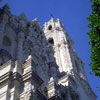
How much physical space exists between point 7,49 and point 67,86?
5.74 metres

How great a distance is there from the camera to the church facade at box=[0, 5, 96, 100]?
11117 millimetres

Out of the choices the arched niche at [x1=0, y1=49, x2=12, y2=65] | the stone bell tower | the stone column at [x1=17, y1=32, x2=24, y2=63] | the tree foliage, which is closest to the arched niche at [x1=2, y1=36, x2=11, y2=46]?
the stone column at [x1=17, y1=32, x2=24, y2=63]

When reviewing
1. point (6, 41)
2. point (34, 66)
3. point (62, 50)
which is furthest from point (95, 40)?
point (62, 50)

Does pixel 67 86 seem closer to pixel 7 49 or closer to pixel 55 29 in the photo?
pixel 7 49

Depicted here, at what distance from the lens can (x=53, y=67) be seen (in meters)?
22.0

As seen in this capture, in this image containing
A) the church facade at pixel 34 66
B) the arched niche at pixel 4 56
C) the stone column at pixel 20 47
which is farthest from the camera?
the stone column at pixel 20 47

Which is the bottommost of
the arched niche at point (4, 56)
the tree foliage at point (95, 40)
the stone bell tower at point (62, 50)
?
the tree foliage at point (95, 40)

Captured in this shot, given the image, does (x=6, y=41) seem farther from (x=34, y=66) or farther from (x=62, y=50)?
(x=62, y=50)

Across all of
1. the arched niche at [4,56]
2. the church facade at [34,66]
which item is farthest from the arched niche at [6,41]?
the arched niche at [4,56]

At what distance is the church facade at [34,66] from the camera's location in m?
11.1

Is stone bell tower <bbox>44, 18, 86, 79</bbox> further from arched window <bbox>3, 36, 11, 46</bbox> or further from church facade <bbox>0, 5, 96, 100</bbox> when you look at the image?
arched window <bbox>3, 36, 11, 46</bbox>

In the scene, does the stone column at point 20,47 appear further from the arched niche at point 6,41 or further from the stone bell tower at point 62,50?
the stone bell tower at point 62,50

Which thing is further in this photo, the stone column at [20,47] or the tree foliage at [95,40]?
the stone column at [20,47]

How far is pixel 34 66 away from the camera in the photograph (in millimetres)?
12289
